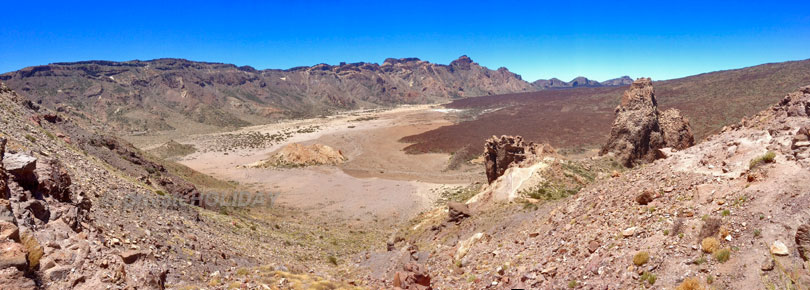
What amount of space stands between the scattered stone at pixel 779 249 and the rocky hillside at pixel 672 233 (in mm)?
13

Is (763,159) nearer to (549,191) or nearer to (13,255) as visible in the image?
(549,191)

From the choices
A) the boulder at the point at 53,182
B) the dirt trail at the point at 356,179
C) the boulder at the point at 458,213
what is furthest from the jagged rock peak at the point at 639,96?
the boulder at the point at 53,182

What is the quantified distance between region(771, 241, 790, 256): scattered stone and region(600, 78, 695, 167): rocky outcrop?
73.5 ft

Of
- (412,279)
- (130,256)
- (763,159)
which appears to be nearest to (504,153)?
(412,279)

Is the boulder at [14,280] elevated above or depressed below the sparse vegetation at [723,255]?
above

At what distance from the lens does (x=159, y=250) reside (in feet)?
30.0

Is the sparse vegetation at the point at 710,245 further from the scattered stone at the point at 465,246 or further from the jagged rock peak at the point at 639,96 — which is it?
the jagged rock peak at the point at 639,96

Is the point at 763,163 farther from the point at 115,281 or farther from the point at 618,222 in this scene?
the point at 115,281

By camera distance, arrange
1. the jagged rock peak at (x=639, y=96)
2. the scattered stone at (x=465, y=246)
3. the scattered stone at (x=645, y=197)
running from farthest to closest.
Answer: the jagged rock peak at (x=639, y=96)
the scattered stone at (x=465, y=246)
the scattered stone at (x=645, y=197)

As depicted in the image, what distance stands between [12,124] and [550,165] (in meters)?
23.4

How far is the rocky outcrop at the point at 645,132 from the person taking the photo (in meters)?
26.0

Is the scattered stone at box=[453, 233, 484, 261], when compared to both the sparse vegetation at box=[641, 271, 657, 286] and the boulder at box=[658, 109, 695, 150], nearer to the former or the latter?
the sparse vegetation at box=[641, 271, 657, 286]

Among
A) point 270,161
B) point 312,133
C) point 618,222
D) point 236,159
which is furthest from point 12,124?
point 312,133

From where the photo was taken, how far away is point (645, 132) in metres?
26.1
